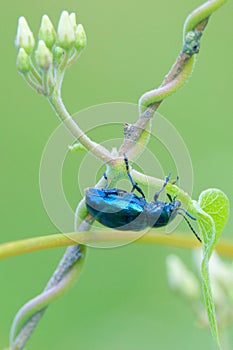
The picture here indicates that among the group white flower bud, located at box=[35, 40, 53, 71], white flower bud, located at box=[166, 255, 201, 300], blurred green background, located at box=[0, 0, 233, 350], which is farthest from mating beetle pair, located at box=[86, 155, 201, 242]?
blurred green background, located at box=[0, 0, 233, 350]

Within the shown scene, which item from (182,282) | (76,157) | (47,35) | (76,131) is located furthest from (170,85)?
(76,157)

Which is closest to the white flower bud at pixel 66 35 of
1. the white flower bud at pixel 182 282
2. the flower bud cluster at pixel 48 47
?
the flower bud cluster at pixel 48 47

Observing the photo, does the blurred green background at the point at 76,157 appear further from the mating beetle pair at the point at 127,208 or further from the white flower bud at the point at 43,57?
the white flower bud at the point at 43,57

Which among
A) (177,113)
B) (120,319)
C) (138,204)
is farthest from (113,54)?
(138,204)

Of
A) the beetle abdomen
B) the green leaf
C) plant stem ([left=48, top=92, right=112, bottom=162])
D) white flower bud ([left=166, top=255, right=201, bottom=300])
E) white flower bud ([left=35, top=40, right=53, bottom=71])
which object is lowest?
white flower bud ([left=166, top=255, right=201, bottom=300])

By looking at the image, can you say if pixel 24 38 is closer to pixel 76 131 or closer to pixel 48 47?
pixel 48 47

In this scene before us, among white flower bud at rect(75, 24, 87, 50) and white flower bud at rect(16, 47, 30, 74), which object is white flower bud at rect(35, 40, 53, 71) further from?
white flower bud at rect(75, 24, 87, 50)

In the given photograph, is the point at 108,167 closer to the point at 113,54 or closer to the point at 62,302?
the point at 62,302
